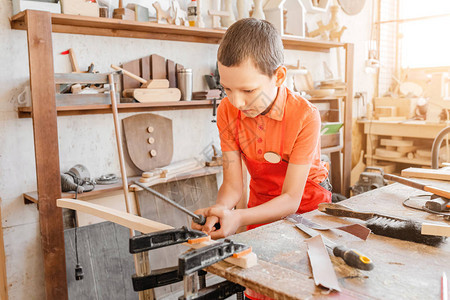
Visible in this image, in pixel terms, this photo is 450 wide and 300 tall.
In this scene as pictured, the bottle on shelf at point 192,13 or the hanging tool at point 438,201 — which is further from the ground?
the bottle on shelf at point 192,13

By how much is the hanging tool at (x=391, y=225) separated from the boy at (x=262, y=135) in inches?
8.1

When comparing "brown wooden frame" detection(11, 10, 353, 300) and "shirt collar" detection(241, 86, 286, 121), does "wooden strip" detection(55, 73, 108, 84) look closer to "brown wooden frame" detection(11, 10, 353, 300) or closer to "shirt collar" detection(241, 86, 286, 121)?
"brown wooden frame" detection(11, 10, 353, 300)

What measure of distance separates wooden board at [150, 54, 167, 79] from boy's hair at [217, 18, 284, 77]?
5.45 ft

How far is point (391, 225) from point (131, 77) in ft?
6.85

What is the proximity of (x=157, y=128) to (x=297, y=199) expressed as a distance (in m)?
1.76

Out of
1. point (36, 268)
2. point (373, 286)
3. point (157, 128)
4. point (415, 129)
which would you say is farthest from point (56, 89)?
point (415, 129)

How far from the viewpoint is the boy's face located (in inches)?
51.2

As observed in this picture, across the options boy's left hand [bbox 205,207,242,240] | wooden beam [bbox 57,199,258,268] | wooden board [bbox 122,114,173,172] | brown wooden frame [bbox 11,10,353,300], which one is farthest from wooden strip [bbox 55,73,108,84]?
boy's left hand [bbox 205,207,242,240]

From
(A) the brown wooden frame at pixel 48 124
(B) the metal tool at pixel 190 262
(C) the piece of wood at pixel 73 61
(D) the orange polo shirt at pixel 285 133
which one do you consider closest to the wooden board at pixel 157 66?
(A) the brown wooden frame at pixel 48 124

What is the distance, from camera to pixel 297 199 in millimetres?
1478

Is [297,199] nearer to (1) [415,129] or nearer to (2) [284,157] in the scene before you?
(2) [284,157]

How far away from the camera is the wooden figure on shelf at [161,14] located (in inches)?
107

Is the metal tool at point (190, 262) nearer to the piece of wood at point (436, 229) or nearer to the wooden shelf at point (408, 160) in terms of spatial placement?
the piece of wood at point (436, 229)

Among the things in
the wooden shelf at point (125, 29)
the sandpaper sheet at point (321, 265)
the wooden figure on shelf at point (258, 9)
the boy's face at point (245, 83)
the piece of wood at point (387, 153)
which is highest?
the wooden figure on shelf at point (258, 9)
